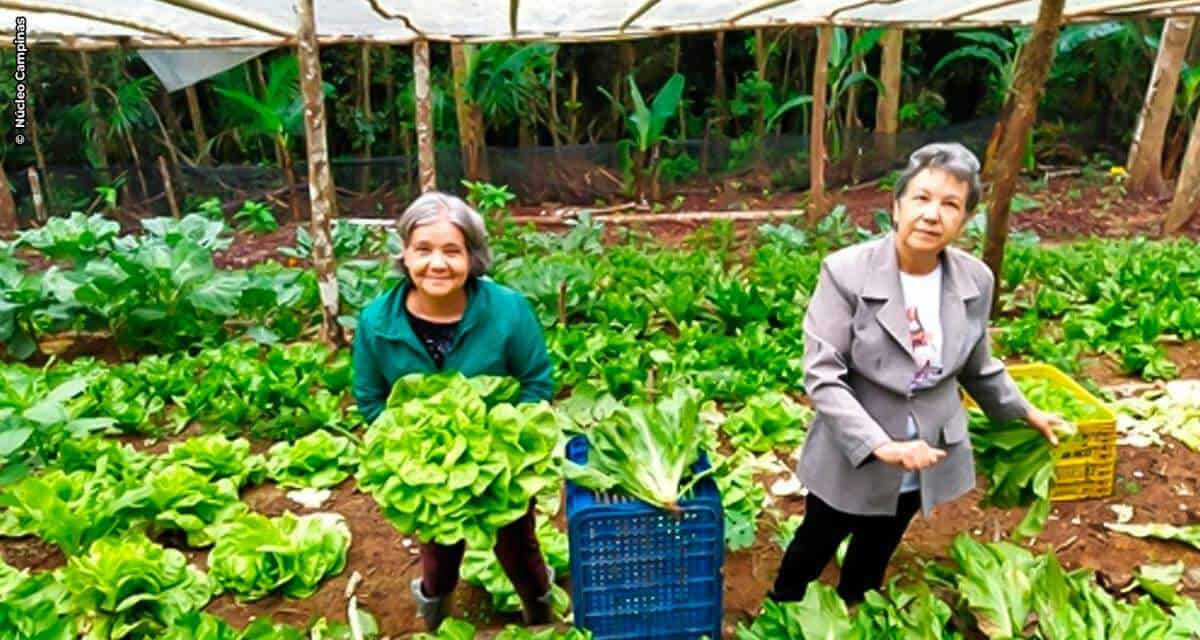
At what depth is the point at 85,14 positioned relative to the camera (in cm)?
464

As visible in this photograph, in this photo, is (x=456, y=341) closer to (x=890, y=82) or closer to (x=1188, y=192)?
(x=1188, y=192)

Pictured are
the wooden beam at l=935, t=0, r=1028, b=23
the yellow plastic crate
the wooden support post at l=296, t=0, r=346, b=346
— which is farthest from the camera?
the wooden beam at l=935, t=0, r=1028, b=23

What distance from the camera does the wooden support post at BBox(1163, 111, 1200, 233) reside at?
7.89 metres

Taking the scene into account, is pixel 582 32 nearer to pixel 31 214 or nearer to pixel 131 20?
pixel 131 20

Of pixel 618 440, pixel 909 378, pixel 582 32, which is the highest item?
pixel 582 32

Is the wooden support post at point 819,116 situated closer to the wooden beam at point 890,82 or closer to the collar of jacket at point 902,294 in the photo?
the wooden beam at point 890,82

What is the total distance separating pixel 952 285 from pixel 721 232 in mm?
5332

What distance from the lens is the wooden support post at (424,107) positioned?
6070 mm

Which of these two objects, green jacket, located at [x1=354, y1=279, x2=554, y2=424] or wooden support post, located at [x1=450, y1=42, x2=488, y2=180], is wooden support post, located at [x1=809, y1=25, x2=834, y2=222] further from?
green jacket, located at [x1=354, y1=279, x2=554, y2=424]

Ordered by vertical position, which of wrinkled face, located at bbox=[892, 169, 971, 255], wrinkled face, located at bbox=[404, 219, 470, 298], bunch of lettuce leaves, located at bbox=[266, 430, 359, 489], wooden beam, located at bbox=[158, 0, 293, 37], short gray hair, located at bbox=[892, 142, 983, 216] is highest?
wooden beam, located at bbox=[158, 0, 293, 37]

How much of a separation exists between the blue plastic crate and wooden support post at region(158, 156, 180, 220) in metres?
9.19

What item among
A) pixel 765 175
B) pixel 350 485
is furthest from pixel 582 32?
pixel 765 175

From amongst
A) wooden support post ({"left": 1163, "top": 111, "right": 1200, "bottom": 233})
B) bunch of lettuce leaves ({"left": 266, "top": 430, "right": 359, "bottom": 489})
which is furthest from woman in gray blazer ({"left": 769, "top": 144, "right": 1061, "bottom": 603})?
wooden support post ({"left": 1163, "top": 111, "right": 1200, "bottom": 233})

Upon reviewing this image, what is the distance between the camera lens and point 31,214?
10344mm
